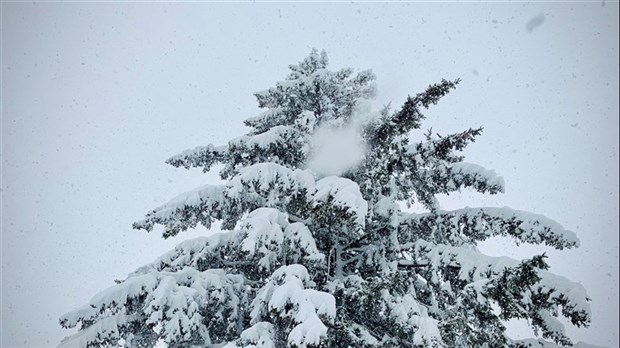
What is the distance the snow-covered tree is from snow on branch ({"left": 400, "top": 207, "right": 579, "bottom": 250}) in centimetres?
2

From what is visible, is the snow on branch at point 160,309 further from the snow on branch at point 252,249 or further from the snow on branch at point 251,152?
the snow on branch at point 251,152

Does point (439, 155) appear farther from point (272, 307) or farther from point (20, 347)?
point (20, 347)

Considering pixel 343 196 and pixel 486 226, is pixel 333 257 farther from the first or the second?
pixel 486 226

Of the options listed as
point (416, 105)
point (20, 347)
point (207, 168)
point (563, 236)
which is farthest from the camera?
point (20, 347)

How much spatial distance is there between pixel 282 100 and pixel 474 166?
4.65 metres

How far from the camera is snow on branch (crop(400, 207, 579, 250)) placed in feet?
22.9

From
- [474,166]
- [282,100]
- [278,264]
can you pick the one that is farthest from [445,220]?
[282,100]

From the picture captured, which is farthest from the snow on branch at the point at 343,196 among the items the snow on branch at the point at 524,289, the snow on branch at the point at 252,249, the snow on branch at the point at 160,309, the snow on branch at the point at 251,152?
the snow on branch at the point at 160,309

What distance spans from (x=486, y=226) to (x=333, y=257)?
9.94 feet

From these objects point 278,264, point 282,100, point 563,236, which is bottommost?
point 278,264

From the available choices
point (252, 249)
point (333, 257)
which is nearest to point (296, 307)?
point (252, 249)

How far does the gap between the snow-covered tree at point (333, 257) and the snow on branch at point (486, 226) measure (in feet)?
0.08

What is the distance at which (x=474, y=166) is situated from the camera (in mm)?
7926

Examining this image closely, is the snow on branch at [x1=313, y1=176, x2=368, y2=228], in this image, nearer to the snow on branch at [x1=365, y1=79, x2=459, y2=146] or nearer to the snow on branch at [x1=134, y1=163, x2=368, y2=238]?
the snow on branch at [x1=134, y1=163, x2=368, y2=238]
